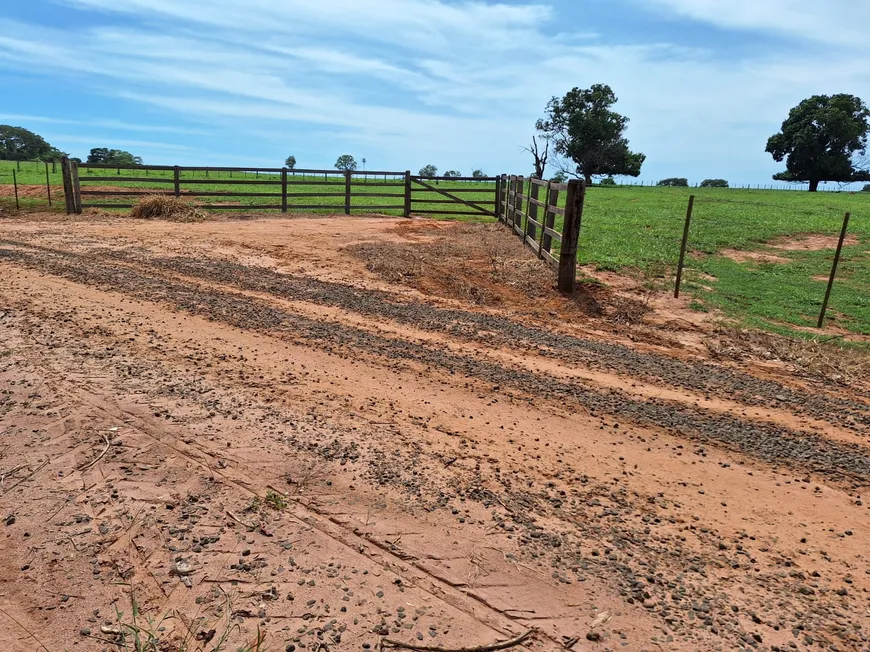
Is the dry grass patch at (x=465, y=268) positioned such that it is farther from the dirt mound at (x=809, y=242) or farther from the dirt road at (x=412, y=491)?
the dirt mound at (x=809, y=242)

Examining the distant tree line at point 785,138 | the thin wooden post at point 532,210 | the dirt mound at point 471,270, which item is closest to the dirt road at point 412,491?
the dirt mound at point 471,270

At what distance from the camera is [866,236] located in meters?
15.4

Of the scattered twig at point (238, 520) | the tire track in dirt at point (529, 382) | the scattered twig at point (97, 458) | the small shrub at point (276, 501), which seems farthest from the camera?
the tire track in dirt at point (529, 382)

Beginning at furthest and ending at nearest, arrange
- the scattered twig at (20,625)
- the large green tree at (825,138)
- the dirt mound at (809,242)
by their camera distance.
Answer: the large green tree at (825,138)
the dirt mound at (809,242)
the scattered twig at (20,625)

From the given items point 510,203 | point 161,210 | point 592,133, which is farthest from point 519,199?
point 592,133

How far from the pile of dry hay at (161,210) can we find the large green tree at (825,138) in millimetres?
60562

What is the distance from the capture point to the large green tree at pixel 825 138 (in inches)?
2202

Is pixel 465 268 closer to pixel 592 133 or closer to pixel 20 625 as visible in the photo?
pixel 20 625

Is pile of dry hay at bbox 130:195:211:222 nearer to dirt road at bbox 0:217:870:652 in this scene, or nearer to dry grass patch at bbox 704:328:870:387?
dirt road at bbox 0:217:870:652

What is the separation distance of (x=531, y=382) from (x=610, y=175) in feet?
210

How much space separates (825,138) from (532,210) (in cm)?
5930

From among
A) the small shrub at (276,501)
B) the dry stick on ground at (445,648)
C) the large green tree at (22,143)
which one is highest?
the large green tree at (22,143)

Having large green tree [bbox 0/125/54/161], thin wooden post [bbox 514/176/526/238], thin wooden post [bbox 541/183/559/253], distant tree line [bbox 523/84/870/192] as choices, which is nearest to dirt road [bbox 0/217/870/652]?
thin wooden post [bbox 541/183/559/253]

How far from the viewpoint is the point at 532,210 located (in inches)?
530
